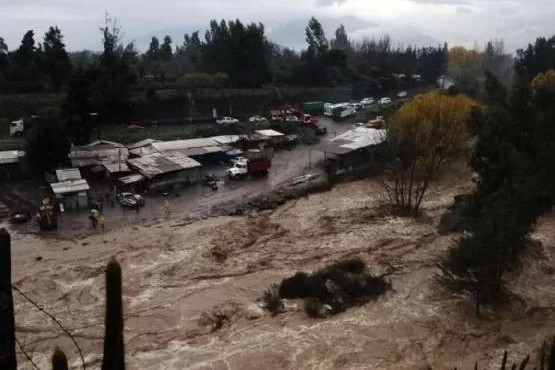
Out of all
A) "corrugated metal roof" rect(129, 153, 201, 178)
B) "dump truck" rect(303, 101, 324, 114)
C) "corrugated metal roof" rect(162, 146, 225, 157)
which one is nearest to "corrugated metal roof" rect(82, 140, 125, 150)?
"corrugated metal roof" rect(129, 153, 201, 178)

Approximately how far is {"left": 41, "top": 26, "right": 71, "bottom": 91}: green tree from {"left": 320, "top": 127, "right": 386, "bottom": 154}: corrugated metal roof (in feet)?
92.4

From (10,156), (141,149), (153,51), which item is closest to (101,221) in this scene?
(141,149)

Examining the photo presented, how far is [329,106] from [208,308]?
45.3 meters

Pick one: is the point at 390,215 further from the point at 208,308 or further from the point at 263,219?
the point at 208,308

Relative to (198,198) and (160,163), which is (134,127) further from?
(198,198)

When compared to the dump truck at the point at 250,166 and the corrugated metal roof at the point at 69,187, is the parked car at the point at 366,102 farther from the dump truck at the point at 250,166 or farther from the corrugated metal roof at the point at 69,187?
the corrugated metal roof at the point at 69,187

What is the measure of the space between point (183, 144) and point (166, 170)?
6.96 metres

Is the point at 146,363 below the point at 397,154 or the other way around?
below

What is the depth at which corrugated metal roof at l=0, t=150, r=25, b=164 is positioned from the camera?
123ft

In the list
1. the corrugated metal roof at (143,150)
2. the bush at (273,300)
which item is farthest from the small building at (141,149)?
the bush at (273,300)

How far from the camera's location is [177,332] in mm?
19469

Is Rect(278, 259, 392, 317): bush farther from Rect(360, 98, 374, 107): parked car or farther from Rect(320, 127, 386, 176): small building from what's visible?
Rect(360, 98, 374, 107): parked car

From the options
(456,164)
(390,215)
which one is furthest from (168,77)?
(390,215)

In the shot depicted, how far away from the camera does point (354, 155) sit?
41.6 meters
